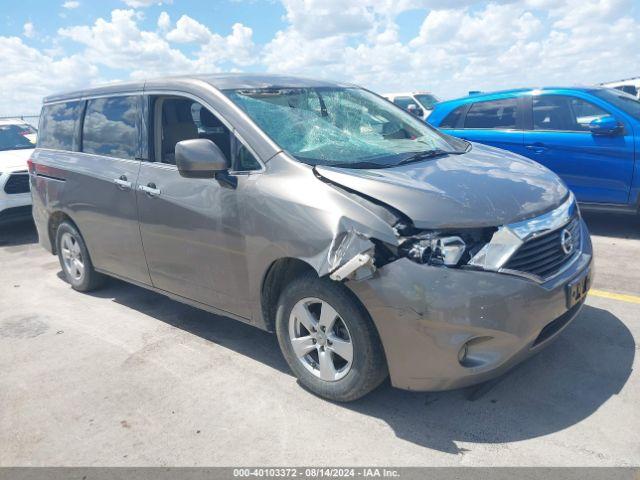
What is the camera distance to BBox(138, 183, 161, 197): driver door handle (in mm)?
4043

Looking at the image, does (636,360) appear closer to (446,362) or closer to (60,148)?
(446,362)

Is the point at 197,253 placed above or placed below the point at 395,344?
above

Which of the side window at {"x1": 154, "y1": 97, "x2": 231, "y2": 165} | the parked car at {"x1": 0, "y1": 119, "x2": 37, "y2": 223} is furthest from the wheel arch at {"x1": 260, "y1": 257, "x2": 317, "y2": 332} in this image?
the parked car at {"x1": 0, "y1": 119, "x2": 37, "y2": 223}

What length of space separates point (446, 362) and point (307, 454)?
2.77 ft

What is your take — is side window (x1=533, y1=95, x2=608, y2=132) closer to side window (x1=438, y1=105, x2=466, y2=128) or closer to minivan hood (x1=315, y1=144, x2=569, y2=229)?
side window (x1=438, y1=105, x2=466, y2=128)

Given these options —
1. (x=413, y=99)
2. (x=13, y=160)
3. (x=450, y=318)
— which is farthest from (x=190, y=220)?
(x=413, y=99)

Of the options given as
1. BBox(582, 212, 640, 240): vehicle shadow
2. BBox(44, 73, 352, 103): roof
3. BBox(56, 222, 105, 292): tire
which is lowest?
BBox(582, 212, 640, 240): vehicle shadow

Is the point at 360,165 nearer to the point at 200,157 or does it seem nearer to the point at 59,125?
the point at 200,157

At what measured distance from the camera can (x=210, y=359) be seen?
13.0ft

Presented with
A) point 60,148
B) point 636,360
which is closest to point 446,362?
point 636,360

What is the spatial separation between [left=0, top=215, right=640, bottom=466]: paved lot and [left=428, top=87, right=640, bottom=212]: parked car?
2035mm

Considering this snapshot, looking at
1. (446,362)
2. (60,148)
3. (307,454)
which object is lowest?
(307,454)

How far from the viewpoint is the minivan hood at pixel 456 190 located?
9.48 ft

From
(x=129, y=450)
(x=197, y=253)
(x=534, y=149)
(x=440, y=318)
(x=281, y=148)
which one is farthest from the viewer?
(x=534, y=149)
